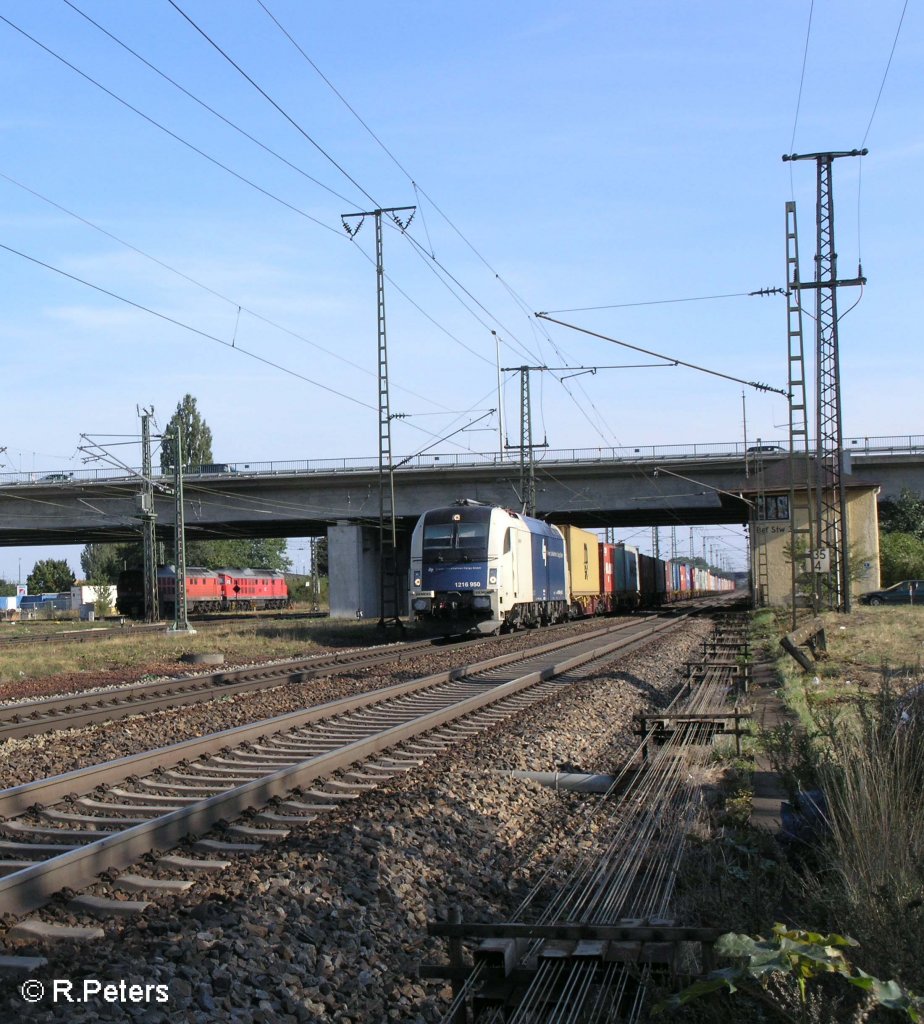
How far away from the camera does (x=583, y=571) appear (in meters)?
39.7

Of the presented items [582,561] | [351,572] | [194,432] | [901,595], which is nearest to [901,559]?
[901,595]

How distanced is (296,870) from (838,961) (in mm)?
3103

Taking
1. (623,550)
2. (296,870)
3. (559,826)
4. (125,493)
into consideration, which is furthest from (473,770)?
(125,493)

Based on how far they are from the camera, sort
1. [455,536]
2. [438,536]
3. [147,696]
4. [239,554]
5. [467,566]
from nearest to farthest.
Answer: [147,696] < [467,566] < [455,536] < [438,536] < [239,554]

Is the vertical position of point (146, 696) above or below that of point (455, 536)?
below

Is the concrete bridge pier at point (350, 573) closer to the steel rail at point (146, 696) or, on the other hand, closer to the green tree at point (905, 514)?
the green tree at point (905, 514)

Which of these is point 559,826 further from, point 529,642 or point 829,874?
point 529,642

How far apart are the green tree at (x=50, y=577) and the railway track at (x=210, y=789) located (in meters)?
120

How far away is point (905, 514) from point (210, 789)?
183 feet

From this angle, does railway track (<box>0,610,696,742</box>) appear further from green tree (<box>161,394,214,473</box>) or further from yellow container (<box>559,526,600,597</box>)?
green tree (<box>161,394,214,473</box>)

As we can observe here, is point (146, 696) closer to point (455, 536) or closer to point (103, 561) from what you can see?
point (455, 536)

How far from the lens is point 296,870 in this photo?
215 inches

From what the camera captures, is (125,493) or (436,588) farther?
(125,493)

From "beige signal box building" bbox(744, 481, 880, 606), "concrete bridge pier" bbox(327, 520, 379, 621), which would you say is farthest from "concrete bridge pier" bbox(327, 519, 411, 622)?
"beige signal box building" bbox(744, 481, 880, 606)
